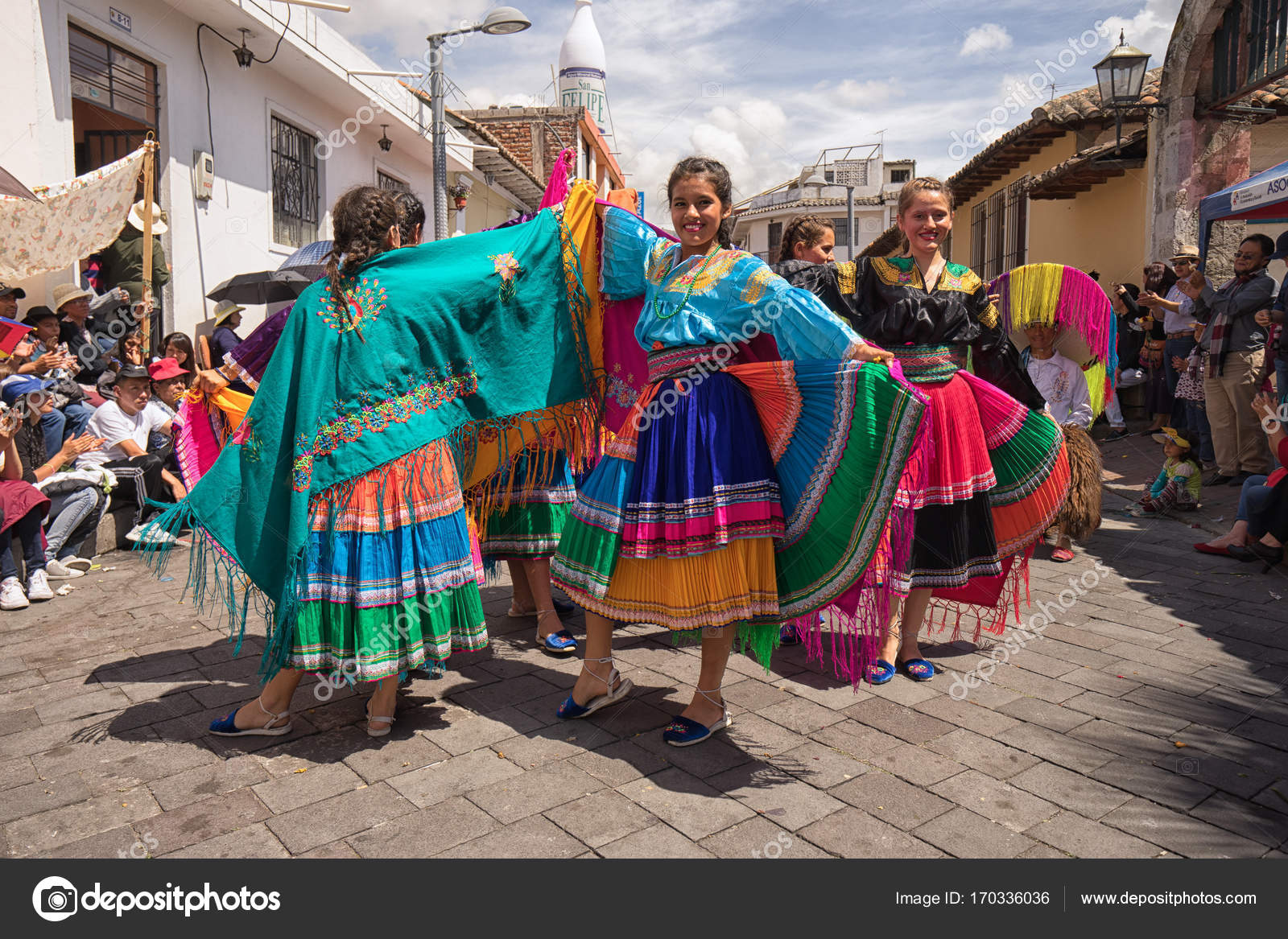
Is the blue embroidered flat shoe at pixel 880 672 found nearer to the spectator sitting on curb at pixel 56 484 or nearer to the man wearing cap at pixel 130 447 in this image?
the spectator sitting on curb at pixel 56 484

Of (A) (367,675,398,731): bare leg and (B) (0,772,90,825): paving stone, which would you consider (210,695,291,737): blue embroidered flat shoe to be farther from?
(B) (0,772,90,825): paving stone

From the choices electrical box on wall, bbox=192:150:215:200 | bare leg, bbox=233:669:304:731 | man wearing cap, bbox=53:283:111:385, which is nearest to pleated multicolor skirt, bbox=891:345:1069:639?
bare leg, bbox=233:669:304:731

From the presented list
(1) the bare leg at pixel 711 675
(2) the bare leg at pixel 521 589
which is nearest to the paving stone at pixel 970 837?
(1) the bare leg at pixel 711 675

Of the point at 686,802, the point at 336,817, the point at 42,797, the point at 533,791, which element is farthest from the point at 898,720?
the point at 42,797

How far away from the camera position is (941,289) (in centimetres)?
377

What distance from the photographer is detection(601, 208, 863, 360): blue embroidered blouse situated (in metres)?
2.97

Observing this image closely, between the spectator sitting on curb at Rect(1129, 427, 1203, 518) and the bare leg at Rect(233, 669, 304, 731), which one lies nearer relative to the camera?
the bare leg at Rect(233, 669, 304, 731)

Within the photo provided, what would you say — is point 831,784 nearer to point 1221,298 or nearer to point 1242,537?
point 1242,537

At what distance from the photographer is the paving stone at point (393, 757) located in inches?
117

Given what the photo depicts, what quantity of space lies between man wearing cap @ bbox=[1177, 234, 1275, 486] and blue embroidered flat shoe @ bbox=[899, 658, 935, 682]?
5786 millimetres

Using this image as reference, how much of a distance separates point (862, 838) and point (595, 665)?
1.14 meters

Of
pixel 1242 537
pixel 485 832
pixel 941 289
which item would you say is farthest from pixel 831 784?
pixel 1242 537

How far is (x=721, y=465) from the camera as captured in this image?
3.02m

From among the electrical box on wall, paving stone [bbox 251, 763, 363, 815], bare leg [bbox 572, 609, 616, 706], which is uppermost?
the electrical box on wall
